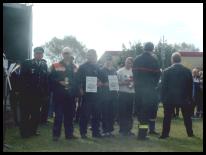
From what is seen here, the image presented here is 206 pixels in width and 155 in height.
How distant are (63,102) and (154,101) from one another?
215 centimetres

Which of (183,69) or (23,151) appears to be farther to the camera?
(183,69)

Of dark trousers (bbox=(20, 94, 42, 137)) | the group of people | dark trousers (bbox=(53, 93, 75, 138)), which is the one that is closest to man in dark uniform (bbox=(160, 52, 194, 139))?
the group of people

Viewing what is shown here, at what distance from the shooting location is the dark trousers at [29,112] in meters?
11.1

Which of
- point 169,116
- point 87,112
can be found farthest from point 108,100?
point 169,116

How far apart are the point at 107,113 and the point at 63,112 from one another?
134 cm

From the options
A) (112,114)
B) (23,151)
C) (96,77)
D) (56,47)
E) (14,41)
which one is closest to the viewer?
(23,151)

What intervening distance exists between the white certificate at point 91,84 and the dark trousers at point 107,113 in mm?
630

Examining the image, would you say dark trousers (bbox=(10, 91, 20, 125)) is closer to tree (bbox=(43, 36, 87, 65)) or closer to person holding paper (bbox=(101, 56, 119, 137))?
person holding paper (bbox=(101, 56, 119, 137))

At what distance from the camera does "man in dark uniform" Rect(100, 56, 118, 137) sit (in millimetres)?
11617

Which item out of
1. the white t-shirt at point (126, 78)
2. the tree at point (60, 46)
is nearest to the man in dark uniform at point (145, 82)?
the white t-shirt at point (126, 78)

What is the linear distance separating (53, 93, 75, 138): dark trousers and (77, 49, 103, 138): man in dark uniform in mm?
299

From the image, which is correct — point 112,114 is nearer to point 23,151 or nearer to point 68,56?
point 68,56

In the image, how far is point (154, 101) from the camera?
37.9ft

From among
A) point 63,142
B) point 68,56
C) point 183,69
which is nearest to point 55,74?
point 68,56
